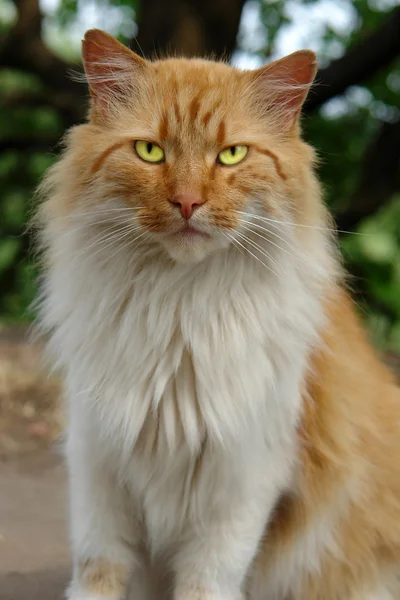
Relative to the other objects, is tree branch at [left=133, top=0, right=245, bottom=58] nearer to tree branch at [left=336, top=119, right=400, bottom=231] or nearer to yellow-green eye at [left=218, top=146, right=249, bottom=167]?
tree branch at [left=336, top=119, right=400, bottom=231]

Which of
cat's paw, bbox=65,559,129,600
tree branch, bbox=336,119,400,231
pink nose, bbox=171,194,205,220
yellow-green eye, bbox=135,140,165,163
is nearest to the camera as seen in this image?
pink nose, bbox=171,194,205,220

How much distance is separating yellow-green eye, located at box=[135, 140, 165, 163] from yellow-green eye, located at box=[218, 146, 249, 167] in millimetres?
144

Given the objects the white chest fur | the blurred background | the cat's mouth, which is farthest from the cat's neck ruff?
the blurred background

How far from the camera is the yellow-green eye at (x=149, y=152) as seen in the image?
6.35 ft

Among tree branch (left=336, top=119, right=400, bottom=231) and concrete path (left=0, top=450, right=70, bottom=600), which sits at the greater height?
tree branch (left=336, top=119, right=400, bottom=231)

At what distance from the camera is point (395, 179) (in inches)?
282

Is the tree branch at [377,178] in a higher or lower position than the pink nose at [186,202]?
lower

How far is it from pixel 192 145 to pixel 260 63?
342cm

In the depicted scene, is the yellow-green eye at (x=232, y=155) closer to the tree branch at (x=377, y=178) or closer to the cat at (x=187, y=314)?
the cat at (x=187, y=314)

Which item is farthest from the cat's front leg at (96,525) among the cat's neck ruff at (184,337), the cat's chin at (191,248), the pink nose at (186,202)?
the pink nose at (186,202)

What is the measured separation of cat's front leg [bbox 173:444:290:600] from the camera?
2049mm

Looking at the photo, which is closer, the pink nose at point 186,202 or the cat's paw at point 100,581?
the pink nose at point 186,202

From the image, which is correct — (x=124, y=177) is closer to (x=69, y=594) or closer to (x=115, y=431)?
(x=115, y=431)

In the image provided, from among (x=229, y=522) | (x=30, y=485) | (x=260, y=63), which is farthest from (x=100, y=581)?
(x=260, y=63)
